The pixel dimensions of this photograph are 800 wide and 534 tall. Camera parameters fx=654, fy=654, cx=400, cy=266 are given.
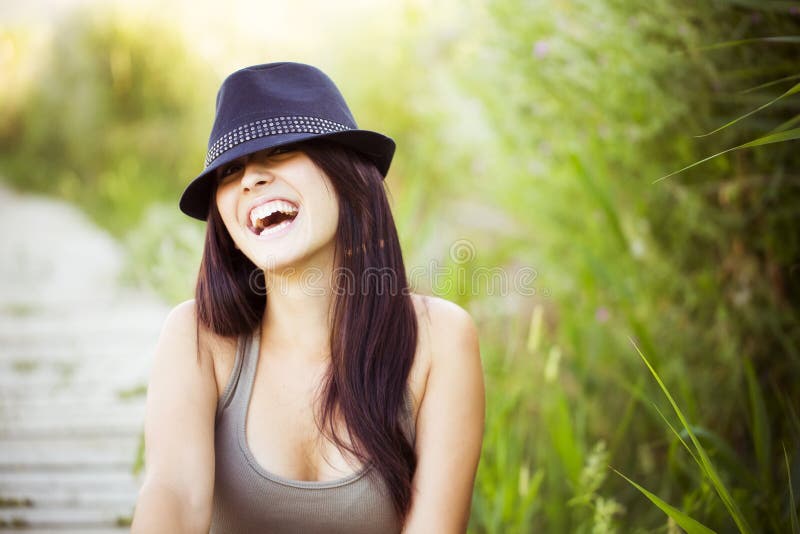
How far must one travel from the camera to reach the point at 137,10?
7875mm

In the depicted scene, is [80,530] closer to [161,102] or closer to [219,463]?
[219,463]

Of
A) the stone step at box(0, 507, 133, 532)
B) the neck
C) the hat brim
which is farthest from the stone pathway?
the hat brim

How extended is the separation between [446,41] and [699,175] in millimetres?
3972

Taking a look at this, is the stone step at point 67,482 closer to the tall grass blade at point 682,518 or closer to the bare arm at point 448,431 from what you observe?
the bare arm at point 448,431

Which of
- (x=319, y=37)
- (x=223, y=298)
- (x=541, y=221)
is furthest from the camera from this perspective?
(x=319, y=37)

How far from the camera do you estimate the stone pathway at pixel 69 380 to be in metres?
2.80

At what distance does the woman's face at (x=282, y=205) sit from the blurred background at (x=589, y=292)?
71 centimetres

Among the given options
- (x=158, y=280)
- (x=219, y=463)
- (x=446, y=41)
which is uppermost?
(x=446, y=41)

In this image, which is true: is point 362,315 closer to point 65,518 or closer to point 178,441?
point 178,441

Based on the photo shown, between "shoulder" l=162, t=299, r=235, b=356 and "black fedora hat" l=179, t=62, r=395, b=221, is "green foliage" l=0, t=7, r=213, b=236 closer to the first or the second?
"shoulder" l=162, t=299, r=235, b=356

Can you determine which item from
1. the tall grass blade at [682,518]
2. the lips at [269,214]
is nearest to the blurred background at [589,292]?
the tall grass blade at [682,518]

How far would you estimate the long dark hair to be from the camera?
1.48 meters

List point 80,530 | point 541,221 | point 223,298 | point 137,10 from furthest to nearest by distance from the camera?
point 137,10, point 541,221, point 80,530, point 223,298

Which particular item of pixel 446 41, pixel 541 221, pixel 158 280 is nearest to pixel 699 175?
pixel 541 221
